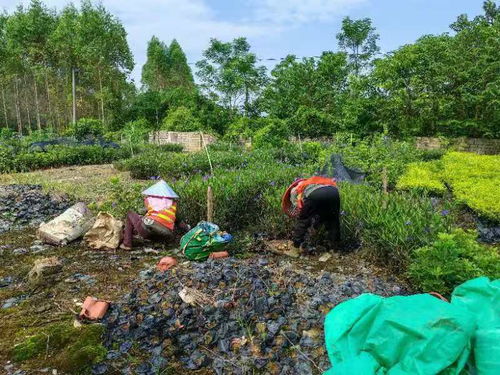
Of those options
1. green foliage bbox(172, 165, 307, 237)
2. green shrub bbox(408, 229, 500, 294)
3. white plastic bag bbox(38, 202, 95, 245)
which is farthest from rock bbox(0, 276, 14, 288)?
green shrub bbox(408, 229, 500, 294)

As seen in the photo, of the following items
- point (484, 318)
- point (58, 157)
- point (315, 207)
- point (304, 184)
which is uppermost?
point (484, 318)

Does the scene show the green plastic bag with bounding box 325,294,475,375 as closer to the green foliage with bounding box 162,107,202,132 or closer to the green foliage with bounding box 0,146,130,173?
the green foliage with bounding box 0,146,130,173

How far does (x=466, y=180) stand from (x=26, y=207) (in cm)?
950

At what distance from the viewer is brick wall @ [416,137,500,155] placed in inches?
778

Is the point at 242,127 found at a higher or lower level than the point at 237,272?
higher

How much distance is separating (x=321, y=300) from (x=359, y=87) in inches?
818

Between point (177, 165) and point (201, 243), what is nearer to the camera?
point (201, 243)

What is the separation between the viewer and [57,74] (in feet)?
127

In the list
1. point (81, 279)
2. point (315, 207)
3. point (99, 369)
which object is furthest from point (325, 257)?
Result: point (99, 369)

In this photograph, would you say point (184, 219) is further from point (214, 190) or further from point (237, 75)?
point (237, 75)

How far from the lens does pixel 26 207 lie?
828 cm

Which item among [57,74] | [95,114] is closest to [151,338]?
[57,74]

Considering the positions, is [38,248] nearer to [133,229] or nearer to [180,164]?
[133,229]

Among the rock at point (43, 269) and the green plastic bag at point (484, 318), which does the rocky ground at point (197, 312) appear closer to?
the rock at point (43, 269)
